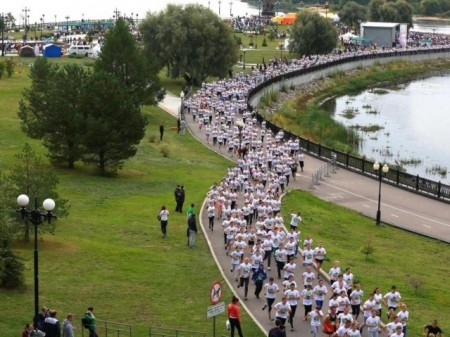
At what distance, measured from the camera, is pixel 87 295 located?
2747 cm

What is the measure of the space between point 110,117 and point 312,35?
2816 inches

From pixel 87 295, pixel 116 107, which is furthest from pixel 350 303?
pixel 116 107

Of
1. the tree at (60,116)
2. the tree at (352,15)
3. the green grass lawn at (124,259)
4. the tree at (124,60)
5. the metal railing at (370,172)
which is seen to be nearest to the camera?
the green grass lawn at (124,259)

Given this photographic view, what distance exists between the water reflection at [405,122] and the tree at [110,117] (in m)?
19.3

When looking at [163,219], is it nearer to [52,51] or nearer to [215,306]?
[215,306]

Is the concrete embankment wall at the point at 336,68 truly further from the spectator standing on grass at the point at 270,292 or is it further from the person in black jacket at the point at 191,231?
the spectator standing on grass at the point at 270,292

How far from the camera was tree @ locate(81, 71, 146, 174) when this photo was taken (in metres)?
45.8

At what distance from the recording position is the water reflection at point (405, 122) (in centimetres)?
6525

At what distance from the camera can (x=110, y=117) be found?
4606 cm

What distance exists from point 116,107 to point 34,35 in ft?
285

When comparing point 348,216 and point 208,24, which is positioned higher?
point 208,24

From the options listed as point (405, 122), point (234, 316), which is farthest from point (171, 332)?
point (405, 122)

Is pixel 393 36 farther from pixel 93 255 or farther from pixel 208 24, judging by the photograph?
pixel 93 255

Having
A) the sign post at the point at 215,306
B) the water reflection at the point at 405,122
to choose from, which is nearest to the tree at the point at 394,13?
the water reflection at the point at 405,122
